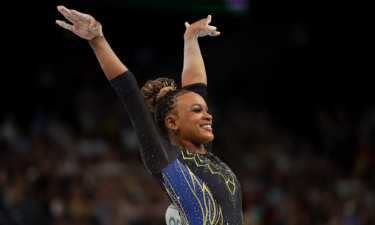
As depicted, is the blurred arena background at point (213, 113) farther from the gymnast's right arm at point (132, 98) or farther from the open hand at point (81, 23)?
the open hand at point (81, 23)

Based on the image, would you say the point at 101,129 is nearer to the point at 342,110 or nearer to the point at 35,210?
the point at 35,210

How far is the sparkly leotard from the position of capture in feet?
6.82

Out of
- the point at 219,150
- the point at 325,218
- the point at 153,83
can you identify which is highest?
the point at 153,83

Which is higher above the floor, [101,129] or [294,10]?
[294,10]

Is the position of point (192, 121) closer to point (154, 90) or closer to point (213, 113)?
point (154, 90)

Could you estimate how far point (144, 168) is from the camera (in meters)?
7.45

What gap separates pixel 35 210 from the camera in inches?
221

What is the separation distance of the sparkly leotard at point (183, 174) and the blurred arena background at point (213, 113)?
3836 millimetres

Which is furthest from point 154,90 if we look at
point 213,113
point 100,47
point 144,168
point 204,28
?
point 213,113

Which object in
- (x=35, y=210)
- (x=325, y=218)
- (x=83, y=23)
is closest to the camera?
(x=83, y=23)

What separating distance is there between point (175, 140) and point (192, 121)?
0.14 metres

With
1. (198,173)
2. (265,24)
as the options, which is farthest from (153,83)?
(265,24)

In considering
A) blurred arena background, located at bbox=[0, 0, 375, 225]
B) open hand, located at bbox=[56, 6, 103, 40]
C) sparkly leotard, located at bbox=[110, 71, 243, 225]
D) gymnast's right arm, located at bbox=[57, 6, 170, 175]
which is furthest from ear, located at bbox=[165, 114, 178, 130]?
blurred arena background, located at bbox=[0, 0, 375, 225]

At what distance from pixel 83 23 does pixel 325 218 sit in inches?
259
